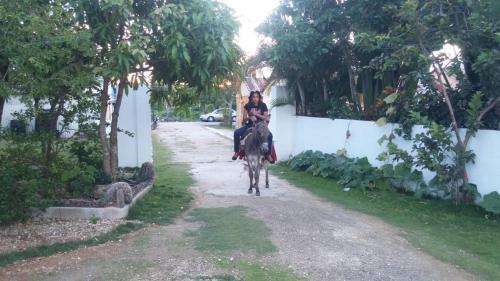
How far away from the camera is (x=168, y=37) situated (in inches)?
307

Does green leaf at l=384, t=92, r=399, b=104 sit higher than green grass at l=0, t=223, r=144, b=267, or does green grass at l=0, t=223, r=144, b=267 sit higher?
green leaf at l=384, t=92, r=399, b=104

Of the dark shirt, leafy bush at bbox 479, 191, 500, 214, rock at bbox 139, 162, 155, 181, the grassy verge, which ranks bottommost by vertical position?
the grassy verge

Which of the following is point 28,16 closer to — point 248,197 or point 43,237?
point 43,237

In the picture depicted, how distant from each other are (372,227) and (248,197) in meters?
3.01

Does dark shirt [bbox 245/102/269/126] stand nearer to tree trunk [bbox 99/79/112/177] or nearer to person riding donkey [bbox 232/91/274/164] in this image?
person riding donkey [bbox 232/91/274/164]

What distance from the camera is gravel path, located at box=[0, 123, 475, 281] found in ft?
18.8

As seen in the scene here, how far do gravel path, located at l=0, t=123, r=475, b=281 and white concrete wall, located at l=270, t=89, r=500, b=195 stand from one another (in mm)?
2190

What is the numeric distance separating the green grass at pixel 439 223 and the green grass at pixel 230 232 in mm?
2171

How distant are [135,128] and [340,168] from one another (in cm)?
508

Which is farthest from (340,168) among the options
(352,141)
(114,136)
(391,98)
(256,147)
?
(114,136)

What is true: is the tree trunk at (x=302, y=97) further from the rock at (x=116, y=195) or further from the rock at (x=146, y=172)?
the rock at (x=116, y=195)

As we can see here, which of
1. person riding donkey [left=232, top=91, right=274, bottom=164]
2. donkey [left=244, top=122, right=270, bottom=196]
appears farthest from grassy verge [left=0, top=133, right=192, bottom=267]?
person riding donkey [left=232, top=91, right=274, bottom=164]

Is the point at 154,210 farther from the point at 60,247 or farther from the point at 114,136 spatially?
the point at 60,247

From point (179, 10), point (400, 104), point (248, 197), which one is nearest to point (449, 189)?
point (400, 104)
